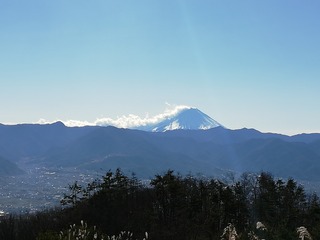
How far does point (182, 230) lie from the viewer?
60.5 meters

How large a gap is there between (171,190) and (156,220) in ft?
21.2

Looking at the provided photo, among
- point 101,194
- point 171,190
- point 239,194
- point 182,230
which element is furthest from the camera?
point 239,194

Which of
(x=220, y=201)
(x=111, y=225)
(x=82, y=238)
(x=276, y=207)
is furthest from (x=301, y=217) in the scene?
(x=82, y=238)

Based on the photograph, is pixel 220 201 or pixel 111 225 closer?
pixel 111 225

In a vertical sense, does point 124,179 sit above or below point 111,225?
above

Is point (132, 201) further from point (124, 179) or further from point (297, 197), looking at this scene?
point (297, 197)

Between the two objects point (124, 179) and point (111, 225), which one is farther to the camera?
point (124, 179)

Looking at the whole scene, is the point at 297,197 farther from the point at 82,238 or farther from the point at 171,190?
the point at 82,238

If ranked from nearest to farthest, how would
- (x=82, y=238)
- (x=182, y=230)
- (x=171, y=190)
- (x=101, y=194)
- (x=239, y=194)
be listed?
(x=82, y=238)
(x=182, y=230)
(x=171, y=190)
(x=101, y=194)
(x=239, y=194)

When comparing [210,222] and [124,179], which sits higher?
[124,179]

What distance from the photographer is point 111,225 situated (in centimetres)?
7219

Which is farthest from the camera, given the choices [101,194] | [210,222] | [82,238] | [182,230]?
[101,194]

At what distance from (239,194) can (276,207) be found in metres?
8.15

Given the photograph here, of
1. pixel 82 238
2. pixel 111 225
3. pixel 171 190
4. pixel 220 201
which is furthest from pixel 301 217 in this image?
pixel 82 238
